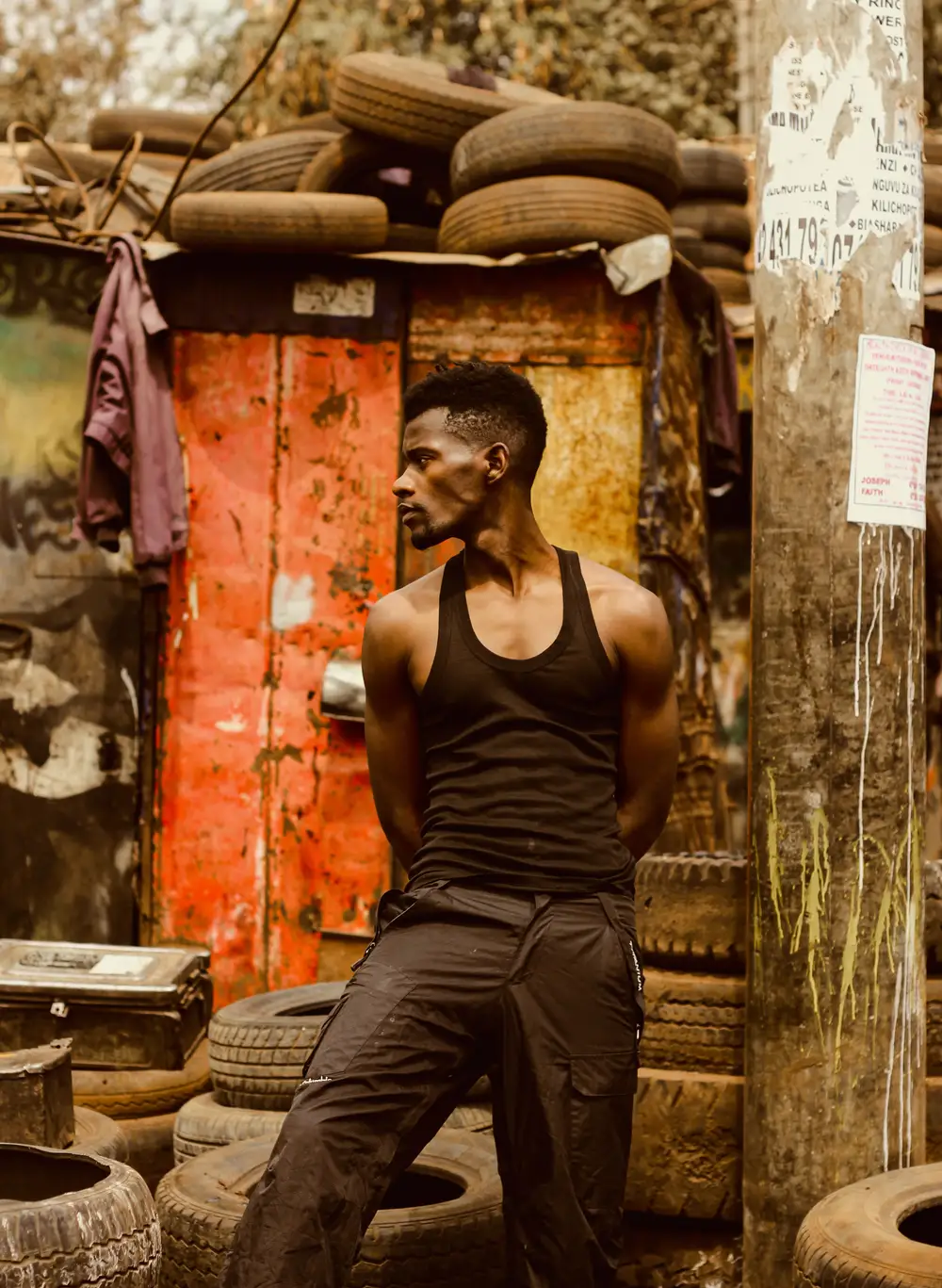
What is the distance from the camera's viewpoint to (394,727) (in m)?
3.14

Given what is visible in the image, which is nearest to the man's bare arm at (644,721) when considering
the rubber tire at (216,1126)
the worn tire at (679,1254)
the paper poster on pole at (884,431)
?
the paper poster on pole at (884,431)

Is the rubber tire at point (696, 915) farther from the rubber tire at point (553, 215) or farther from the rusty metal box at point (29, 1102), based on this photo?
the rubber tire at point (553, 215)

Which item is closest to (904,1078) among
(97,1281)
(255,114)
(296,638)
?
(97,1281)

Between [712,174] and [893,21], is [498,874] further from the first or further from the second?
[712,174]

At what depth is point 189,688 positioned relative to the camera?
6797 millimetres

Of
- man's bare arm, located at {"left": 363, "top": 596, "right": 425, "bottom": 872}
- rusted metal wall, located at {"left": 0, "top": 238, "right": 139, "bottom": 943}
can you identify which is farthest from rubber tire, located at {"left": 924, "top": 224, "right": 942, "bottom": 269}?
A: man's bare arm, located at {"left": 363, "top": 596, "right": 425, "bottom": 872}

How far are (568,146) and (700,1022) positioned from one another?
407 cm

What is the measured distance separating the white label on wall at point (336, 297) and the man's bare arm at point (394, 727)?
12.8 feet

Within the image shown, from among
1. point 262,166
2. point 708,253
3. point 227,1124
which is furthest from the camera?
point 708,253

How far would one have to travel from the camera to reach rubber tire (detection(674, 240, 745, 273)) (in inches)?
333

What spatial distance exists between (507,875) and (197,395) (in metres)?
4.39

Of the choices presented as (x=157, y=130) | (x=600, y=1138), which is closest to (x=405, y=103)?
(x=157, y=130)

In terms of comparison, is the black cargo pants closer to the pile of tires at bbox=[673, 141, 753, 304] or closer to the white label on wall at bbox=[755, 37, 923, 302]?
the white label on wall at bbox=[755, 37, 923, 302]

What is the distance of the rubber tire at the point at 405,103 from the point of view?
7059 millimetres
